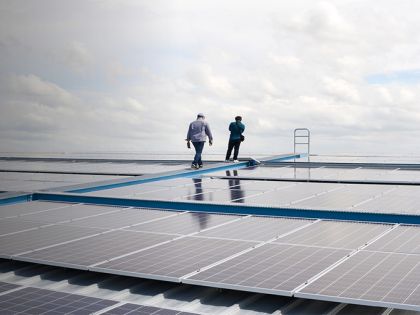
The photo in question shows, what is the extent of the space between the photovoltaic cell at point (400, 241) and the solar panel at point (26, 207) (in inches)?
267

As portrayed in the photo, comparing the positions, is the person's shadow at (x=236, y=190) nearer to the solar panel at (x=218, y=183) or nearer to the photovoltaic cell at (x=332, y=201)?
the solar panel at (x=218, y=183)

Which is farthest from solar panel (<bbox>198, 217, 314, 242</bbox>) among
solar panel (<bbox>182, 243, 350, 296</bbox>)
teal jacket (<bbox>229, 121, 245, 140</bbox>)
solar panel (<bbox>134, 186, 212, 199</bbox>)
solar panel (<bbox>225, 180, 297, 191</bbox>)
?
teal jacket (<bbox>229, 121, 245, 140</bbox>)

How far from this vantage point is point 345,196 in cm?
1133

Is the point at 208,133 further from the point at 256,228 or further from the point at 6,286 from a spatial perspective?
the point at 6,286

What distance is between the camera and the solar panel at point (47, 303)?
192 inches

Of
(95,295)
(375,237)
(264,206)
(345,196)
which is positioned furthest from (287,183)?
(95,295)

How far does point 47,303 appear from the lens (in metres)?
5.14

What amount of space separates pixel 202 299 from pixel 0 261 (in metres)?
3.27

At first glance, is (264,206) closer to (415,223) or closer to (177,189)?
(415,223)

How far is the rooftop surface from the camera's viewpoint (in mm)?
4969

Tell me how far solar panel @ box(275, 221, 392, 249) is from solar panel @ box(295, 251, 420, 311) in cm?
80

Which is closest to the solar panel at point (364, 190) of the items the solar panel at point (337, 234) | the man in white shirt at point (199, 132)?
the solar panel at point (337, 234)


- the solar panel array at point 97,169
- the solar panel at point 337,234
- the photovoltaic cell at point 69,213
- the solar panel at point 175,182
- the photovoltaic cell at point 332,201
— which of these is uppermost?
the solar panel array at point 97,169

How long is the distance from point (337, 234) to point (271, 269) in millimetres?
2198
